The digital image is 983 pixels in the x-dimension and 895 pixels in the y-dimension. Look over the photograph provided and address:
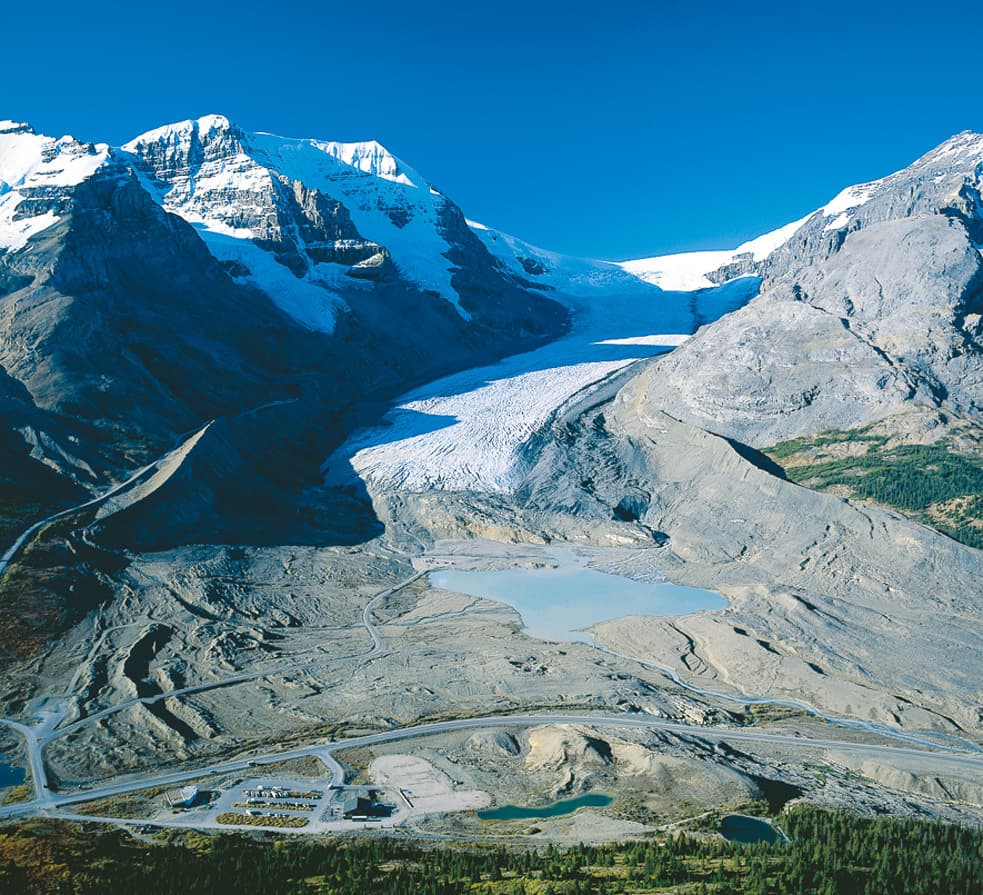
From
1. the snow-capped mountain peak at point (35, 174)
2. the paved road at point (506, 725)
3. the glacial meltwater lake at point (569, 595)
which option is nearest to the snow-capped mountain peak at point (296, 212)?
the snow-capped mountain peak at point (35, 174)

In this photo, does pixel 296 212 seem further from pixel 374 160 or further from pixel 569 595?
pixel 569 595

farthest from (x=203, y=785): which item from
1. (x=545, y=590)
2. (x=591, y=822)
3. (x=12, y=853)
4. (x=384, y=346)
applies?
(x=384, y=346)

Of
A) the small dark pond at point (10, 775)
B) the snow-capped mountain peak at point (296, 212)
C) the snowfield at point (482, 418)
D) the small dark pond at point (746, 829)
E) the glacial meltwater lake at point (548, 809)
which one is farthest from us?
the snow-capped mountain peak at point (296, 212)

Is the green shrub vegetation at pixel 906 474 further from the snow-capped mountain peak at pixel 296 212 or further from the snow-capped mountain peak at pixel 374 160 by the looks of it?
the snow-capped mountain peak at pixel 374 160

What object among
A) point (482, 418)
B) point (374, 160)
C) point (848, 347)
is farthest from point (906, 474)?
point (374, 160)

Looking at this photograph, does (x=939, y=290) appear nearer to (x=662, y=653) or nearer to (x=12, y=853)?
(x=662, y=653)

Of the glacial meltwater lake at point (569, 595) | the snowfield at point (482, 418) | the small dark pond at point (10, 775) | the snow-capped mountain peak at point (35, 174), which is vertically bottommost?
the small dark pond at point (10, 775)

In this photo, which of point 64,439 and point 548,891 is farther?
point 64,439
